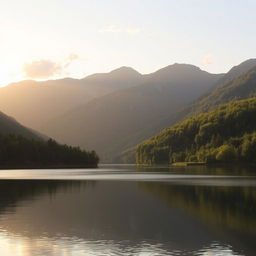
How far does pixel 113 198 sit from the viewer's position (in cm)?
8119

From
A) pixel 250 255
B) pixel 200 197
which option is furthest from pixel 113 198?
pixel 250 255

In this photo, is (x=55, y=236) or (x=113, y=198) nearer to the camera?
(x=55, y=236)

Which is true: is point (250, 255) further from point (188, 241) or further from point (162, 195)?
point (162, 195)

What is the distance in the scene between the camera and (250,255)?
3653 cm

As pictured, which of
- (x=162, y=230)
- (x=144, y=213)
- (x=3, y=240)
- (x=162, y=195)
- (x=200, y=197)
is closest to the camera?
(x=3, y=240)

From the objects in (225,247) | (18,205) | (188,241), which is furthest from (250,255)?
(18,205)

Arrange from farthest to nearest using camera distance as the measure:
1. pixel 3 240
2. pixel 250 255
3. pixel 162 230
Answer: pixel 162 230, pixel 3 240, pixel 250 255

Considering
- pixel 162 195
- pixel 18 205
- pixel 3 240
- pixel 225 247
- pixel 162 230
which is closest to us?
pixel 225 247

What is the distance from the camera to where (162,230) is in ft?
157

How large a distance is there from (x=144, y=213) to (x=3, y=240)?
72.3 ft

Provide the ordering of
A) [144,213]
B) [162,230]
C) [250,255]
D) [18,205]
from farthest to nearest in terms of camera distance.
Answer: [18,205], [144,213], [162,230], [250,255]

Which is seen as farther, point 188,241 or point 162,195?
point 162,195

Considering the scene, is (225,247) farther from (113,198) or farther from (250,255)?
(113,198)

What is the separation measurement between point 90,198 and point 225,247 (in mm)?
43650
